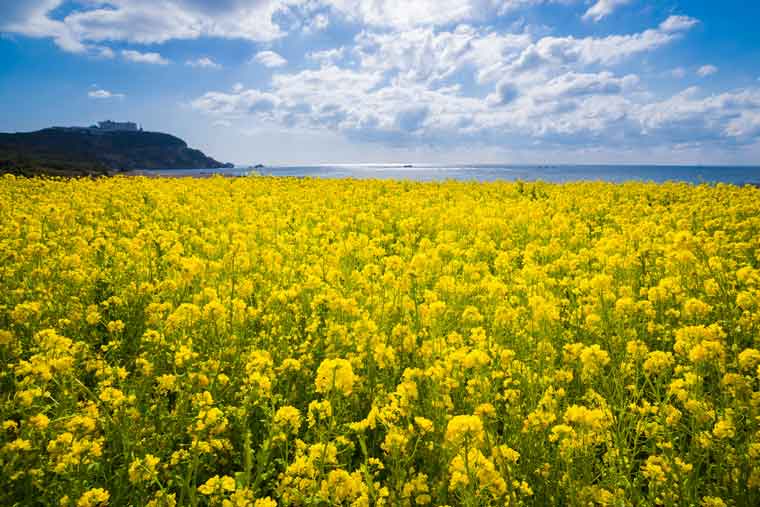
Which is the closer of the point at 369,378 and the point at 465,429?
the point at 465,429

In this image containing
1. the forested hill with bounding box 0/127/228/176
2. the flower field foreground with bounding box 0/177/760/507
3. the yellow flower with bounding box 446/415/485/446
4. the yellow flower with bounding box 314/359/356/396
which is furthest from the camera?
the forested hill with bounding box 0/127/228/176

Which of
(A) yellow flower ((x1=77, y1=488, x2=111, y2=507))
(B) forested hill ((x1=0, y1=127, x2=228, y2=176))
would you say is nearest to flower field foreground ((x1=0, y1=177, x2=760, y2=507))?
(A) yellow flower ((x1=77, y1=488, x2=111, y2=507))

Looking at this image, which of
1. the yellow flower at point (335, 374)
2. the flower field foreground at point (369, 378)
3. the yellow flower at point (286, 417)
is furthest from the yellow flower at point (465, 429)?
the yellow flower at point (286, 417)

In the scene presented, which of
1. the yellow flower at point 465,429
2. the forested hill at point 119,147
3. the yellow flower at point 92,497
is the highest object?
the forested hill at point 119,147

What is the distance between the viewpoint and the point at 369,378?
138 inches

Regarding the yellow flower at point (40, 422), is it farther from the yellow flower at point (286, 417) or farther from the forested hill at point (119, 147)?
the forested hill at point (119, 147)

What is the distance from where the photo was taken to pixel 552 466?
2.55 metres

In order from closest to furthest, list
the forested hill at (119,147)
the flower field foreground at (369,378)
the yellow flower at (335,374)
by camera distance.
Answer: the flower field foreground at (369,378) → the yellow flower at (335,374) → the forested hill at (119,147)

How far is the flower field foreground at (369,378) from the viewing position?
231cm

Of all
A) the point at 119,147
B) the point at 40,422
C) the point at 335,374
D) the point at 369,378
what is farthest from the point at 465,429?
the point at 119,147

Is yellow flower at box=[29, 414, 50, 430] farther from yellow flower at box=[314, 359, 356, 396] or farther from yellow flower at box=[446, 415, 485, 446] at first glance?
yellow flower at box=[446, 415, 485, 446]

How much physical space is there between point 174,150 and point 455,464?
175 meters

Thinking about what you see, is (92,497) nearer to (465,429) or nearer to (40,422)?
(40,422)

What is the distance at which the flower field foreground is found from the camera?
7.59 ft
